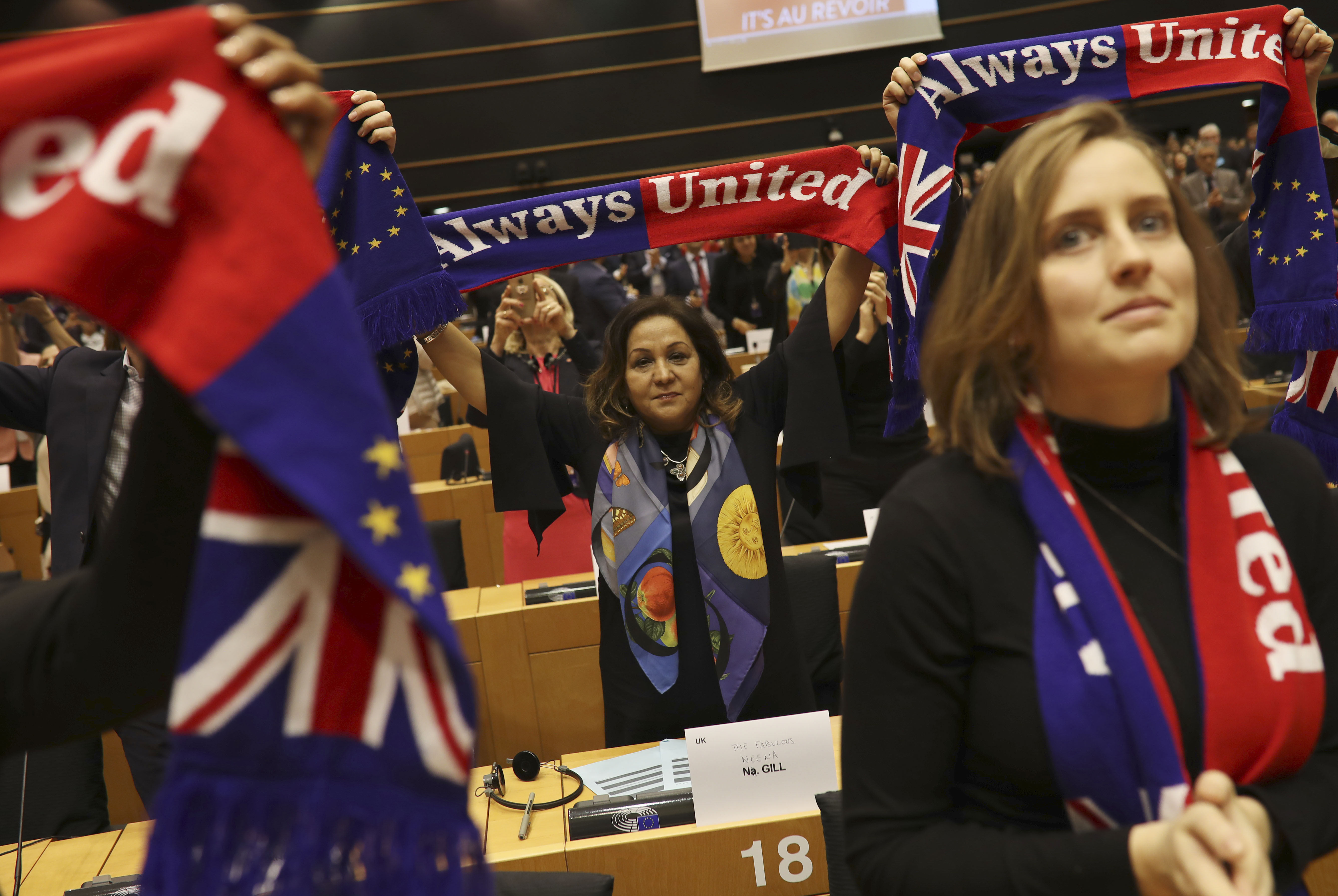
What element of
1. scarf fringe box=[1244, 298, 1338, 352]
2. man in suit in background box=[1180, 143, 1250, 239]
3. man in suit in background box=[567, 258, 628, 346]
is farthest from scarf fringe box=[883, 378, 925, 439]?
man in suit in background box=[1180, 143, 1250, 239]

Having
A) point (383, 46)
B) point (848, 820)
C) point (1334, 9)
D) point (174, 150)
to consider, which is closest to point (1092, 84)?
point (848, 820)

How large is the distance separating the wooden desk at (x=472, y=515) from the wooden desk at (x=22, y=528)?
2.06 metres

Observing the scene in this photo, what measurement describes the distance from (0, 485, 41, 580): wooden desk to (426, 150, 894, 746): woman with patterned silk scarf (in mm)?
3767

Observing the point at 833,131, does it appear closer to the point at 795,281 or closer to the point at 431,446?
the point at 795,281

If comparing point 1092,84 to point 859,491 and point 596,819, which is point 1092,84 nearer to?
point 859,491

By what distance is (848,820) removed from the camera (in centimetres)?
99

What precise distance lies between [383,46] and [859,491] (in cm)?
936

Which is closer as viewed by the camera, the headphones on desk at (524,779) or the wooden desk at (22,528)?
the headphones on desk at (524,779)

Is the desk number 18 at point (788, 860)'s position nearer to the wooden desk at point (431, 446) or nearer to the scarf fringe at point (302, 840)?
the scarf fringe at point (302, 840)

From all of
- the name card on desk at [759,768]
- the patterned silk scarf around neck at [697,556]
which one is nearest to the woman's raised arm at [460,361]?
the patterned silk scarf around neck at [697,556]

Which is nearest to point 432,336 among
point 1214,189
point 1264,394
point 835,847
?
point 835,847

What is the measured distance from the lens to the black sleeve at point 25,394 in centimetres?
258

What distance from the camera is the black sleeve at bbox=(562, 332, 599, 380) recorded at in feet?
12.2

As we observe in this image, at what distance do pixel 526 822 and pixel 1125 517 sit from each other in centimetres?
125
